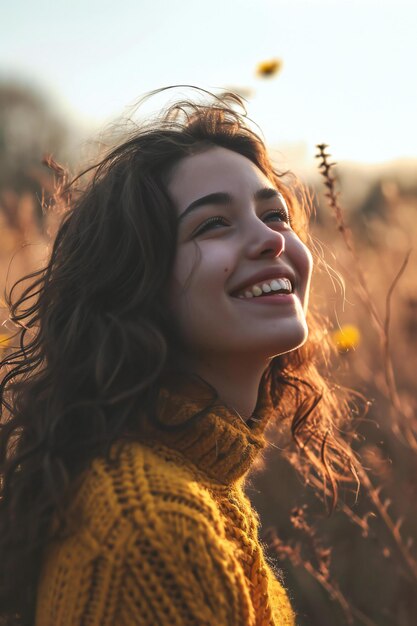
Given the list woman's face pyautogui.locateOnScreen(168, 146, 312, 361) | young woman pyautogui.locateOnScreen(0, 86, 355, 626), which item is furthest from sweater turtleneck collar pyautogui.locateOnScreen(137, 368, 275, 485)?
woman's face pyautogui.locateOnScreen(168, 146, 312, 361)

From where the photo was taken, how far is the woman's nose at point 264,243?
5.60 ft

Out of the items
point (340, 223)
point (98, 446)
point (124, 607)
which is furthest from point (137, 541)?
point (340, 223)

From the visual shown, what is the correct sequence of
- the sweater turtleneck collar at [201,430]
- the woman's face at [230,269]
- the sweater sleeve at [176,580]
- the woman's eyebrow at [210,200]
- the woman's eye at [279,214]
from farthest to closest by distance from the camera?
1. the woman's eye at [279,214]
2. the woman's eyebrow at [210,200]
3. the woman's face at [230,269]
4. the sweater turtleneck collar at [201,430]
5. the sweater sleeve at [176,580]

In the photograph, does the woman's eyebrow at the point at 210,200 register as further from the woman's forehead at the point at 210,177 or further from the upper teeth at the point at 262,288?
the upper teeth at the point at 262,288

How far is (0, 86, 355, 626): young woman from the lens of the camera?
1.25m

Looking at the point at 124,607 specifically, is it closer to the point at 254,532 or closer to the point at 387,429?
the point at 254,532

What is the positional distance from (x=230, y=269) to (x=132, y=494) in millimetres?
604

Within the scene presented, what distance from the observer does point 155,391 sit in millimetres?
1599

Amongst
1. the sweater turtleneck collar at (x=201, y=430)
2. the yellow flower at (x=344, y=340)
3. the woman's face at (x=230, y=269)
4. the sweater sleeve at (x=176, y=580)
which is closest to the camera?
the sweater sleeve at (x=176, y=580)

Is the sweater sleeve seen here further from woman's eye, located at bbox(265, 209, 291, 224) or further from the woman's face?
woman's eye, located at bbox(265, 209, 291, 224)

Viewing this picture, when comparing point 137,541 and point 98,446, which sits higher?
point 98,446

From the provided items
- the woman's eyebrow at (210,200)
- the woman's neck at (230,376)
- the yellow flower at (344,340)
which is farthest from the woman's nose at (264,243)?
the yellow flower at (344,340)

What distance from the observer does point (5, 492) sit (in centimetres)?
153

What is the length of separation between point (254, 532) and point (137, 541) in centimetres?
46
